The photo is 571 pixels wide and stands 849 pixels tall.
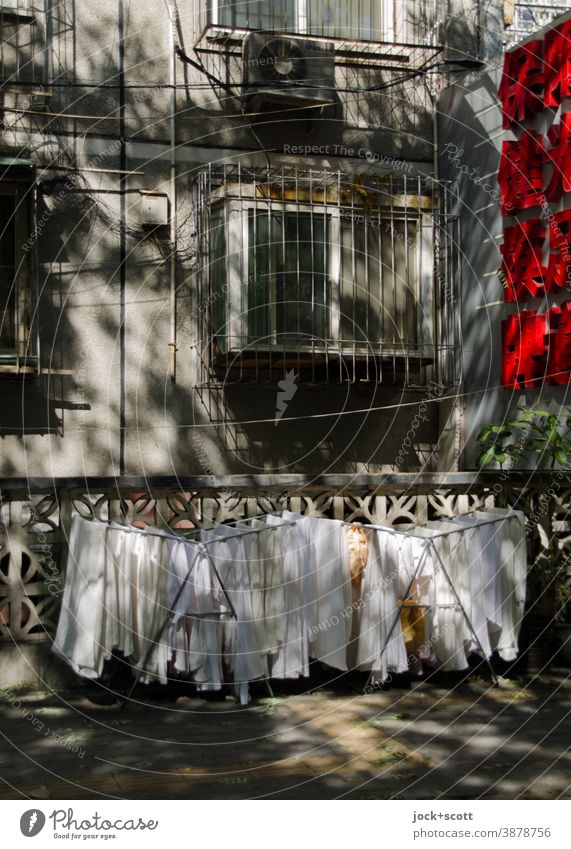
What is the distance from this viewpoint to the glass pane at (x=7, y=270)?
1078cm

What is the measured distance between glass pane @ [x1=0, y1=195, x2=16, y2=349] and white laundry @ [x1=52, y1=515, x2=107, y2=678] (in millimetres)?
3479

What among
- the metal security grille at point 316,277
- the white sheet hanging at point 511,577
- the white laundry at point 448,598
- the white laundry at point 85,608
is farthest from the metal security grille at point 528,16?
the white laundry at point 85,608

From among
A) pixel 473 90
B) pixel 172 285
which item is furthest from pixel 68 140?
pixel 473 90

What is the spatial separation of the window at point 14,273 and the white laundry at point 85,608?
10.7 ft

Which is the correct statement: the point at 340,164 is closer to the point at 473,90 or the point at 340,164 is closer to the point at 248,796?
the point at 473,90

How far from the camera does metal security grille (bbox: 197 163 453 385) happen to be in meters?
11.1

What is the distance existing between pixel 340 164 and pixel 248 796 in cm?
811

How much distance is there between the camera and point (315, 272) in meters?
11.4

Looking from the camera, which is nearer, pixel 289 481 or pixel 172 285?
pixel 289 481

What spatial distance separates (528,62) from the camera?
10.4m

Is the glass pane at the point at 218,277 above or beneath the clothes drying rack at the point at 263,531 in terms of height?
above

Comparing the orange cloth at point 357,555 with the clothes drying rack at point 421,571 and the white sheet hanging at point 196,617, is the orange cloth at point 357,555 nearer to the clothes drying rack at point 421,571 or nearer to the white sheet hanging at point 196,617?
the clothes drying rack at point 421,571

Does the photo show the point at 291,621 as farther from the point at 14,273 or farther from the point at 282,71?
the point at 282,71

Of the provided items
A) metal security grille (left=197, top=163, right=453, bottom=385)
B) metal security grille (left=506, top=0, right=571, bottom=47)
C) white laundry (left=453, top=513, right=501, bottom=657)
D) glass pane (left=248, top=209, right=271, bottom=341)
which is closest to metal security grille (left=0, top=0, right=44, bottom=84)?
metal security grille (left=197, top=163, right=453, bottom=385)
